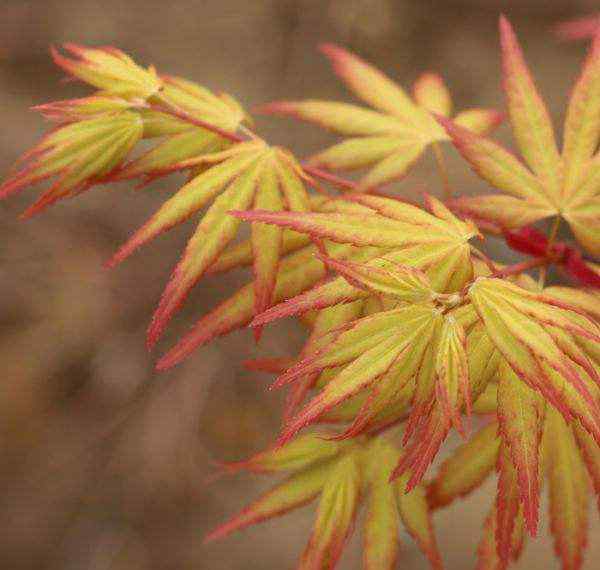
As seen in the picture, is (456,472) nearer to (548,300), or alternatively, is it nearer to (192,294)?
(548,300)

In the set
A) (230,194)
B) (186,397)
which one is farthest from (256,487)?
(230,194)

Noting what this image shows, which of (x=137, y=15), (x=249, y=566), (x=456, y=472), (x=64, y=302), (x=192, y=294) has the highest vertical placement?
(x=137, y=15)

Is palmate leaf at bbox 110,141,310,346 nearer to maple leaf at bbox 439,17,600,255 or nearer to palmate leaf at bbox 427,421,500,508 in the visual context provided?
maple leaf at bbox 439,17,600,255

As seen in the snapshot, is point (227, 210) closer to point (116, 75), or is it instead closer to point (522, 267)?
point (116, 75)

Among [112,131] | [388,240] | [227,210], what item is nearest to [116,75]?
[112,131]

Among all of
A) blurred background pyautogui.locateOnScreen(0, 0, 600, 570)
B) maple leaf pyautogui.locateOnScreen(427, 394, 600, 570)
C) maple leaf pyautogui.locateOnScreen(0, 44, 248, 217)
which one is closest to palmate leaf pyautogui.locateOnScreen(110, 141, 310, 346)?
maple leaf pyautogui.locateOnScreen(0, 44, 248, 217)

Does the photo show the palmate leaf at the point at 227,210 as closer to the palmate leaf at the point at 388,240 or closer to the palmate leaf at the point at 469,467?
the palmate leaf at the point at 388,240
